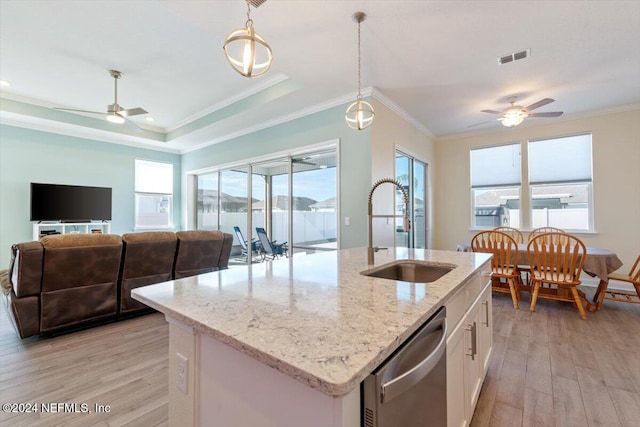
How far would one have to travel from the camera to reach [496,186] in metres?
5.40

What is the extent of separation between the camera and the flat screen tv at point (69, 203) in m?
5.02

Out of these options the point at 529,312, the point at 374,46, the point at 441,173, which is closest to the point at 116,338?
the point at 374,46

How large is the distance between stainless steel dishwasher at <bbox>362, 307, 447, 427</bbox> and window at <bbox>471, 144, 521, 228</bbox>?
530cm

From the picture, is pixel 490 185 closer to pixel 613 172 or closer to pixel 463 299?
pixel 613 172

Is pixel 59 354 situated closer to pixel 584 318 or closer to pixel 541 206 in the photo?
pixel 584 318

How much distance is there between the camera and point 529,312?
341cm

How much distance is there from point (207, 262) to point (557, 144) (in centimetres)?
613

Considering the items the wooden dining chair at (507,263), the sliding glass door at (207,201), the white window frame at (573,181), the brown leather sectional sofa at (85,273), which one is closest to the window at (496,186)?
the white window frame at (573,181)

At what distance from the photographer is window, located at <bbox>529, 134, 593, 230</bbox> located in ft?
15.3

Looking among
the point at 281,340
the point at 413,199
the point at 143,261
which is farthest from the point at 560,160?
the point at 143,261

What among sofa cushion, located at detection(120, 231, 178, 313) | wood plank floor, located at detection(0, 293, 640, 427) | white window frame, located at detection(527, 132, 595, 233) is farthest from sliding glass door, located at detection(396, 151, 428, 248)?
sofa cushion, located at detection(120, 231, 178, 313)

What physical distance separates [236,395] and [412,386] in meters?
0.52

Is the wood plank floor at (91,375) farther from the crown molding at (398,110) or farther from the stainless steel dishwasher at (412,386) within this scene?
the crown molding at (398,110)

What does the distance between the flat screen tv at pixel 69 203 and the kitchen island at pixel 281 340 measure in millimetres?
5846
